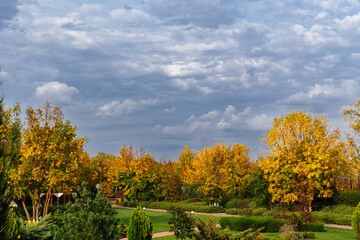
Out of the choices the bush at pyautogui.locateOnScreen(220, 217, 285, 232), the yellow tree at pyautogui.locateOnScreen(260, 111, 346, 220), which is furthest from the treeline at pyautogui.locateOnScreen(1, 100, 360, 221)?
the bush at pyautogui.locateOnScreen(220, 217, 285, 232)

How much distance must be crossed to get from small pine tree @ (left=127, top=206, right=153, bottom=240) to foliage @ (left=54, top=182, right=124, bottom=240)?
374 cm

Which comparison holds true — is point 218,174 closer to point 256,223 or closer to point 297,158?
Answer: point 297,158

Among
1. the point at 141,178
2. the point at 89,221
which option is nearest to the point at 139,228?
the point at 89,221

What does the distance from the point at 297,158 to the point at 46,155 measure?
58.3 feet

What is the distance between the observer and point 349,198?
100 feet

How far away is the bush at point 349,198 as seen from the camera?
99.2ft

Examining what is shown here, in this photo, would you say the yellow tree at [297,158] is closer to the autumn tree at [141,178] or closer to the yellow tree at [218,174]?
the yellow tree at [218,174]

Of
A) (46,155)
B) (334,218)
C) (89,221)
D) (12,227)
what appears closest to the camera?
(89,221)

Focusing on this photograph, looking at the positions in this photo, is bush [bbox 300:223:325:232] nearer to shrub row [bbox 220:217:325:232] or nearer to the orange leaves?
shrub row [bbox 220:217:325:232]

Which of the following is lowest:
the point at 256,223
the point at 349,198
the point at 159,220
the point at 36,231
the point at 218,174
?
the point at 159,220

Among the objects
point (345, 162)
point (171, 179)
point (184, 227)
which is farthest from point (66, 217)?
point (171, 179)

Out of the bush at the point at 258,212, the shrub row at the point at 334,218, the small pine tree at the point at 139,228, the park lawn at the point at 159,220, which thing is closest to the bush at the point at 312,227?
the shrub row at the point at 334,218

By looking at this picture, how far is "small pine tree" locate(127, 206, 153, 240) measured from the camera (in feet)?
45.3

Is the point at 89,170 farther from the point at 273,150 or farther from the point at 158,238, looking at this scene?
the point at 158,238
